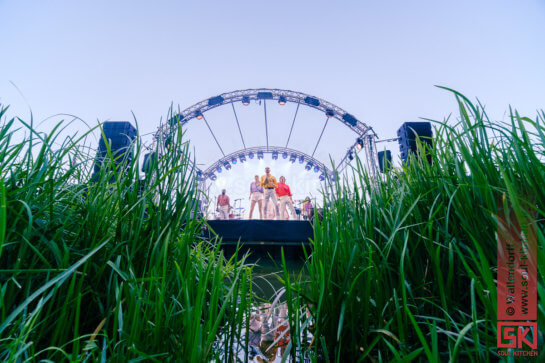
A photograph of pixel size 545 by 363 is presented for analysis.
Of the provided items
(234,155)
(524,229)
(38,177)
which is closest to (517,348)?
(524,229)

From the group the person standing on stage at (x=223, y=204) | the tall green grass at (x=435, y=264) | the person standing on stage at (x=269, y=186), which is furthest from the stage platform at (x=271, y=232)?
the tall green grass at (x=435, y=264)

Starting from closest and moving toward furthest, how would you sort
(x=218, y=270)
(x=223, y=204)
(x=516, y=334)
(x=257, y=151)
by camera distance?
(x=516, y=334), (x=218, y=270), (x=223, y=204), (x=257, y=151)

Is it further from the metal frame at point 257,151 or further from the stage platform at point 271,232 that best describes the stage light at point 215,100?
the stage platform at point 271,232

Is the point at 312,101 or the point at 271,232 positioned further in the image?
the point at 312,101

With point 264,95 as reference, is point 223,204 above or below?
below

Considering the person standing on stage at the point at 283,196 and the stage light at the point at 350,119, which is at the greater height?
the stage light at the point at 350,119

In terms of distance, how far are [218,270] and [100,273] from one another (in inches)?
10.3

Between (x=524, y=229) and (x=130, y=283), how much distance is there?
28.9 inches

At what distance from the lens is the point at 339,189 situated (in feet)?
2.77

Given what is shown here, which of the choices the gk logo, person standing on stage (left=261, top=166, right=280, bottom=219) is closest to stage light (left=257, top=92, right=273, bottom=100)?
person standing on stage (left=261, top=166, right=280, bottom=219)

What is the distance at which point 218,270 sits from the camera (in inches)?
23.9

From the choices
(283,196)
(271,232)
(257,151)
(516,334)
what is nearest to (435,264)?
(516,334)

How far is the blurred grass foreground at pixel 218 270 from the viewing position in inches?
16.3

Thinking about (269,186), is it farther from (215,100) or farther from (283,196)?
(215,100)
